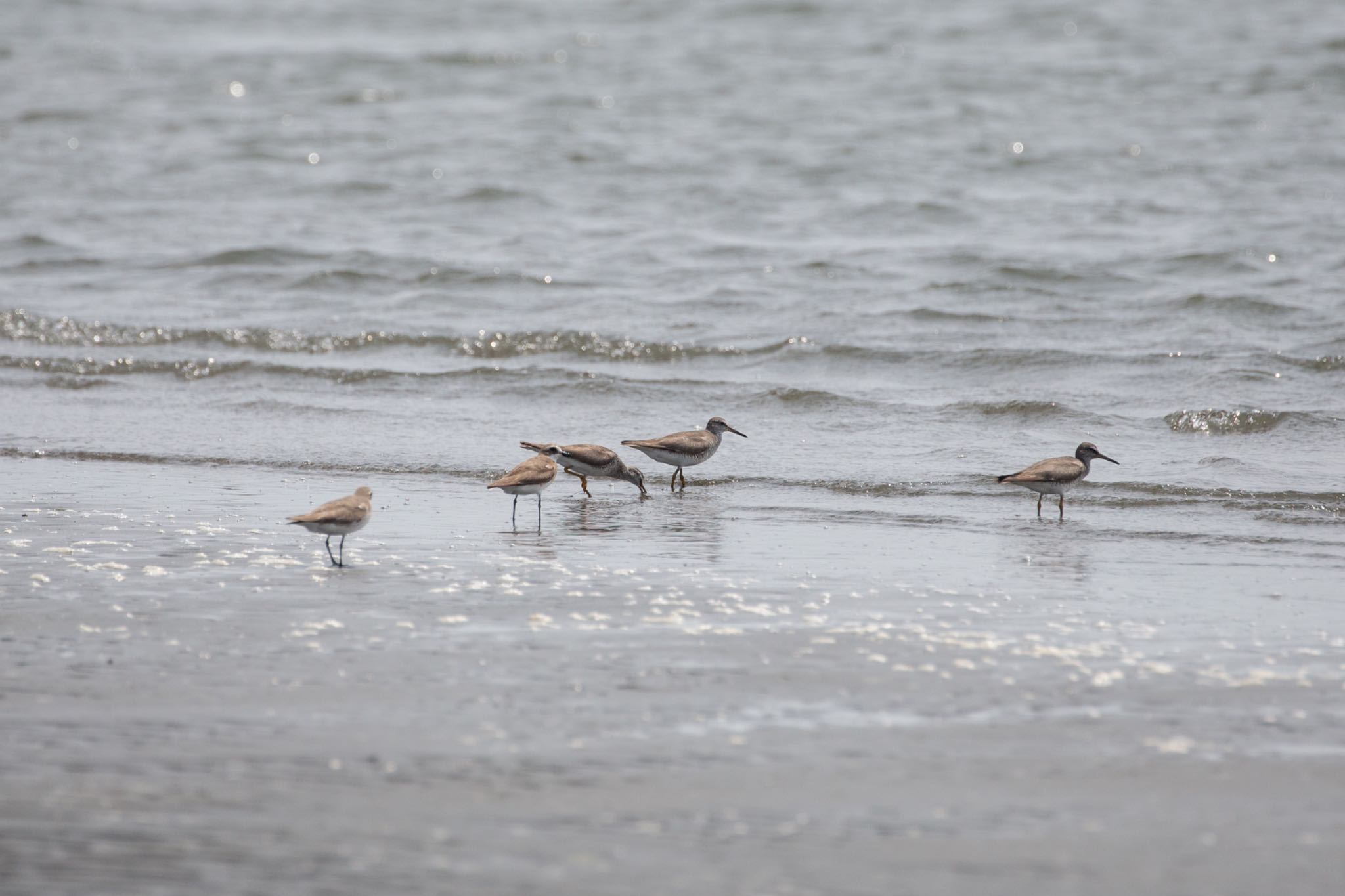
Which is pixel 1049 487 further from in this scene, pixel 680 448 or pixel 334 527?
pixel 334 527

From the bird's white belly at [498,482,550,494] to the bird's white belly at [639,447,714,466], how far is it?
4.93 feet

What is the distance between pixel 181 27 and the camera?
38906mm

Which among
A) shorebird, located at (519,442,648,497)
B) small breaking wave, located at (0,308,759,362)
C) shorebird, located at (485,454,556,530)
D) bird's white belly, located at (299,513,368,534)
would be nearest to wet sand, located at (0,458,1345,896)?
bird's white belly, located at (299,513,368,534)

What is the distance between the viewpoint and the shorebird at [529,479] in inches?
349

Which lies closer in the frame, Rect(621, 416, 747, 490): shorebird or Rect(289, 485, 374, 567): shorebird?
Rect(289, 485, 374, 567): shorebird

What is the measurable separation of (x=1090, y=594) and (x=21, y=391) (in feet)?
32.1

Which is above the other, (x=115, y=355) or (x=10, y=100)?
(x=10, y=100)

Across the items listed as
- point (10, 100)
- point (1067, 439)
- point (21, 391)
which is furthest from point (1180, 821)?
point (10, 100)

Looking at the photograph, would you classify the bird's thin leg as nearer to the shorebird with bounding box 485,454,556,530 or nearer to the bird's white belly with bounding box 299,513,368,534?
the shorebird with bounding box 485,454,556,530

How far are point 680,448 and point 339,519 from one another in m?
3.46

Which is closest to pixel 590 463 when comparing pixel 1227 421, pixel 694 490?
pixel 694 490

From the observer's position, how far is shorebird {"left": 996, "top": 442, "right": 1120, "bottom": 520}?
9250mm

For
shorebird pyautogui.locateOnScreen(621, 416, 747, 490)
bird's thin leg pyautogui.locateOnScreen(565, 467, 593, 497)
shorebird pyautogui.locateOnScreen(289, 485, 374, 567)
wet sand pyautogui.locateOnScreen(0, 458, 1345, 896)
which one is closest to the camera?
wet sand pyautogui.locateOnScreen(0, 458, 1345, 896)

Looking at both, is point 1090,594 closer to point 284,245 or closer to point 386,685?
point 386,685
